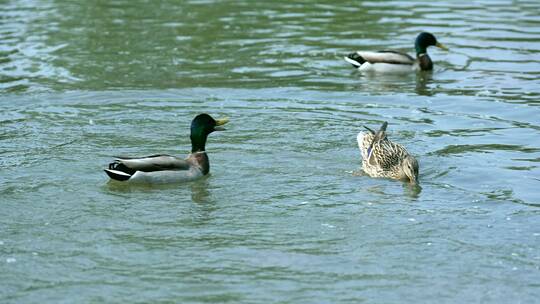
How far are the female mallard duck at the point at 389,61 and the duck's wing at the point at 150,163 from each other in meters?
7.27

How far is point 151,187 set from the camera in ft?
40.2

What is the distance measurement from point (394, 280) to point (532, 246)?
1641 millimetres

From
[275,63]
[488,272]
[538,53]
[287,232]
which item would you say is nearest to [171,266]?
[287,232]

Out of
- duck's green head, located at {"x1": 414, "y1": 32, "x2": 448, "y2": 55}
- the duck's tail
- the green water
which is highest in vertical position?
duck's green head, located at {"x1": 414, "y1": 32, "x2": 448, "y2": 55}

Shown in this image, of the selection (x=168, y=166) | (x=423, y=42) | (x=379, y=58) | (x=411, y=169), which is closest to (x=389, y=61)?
(x=379, y=58)

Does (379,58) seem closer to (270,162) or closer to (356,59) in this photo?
(356,59)

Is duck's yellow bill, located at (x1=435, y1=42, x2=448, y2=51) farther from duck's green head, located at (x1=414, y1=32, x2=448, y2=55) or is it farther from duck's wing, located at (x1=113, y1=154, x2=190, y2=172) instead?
duck's wing, located at (x1=113, y1=154, x2=190, y2=172)

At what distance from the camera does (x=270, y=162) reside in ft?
42.8

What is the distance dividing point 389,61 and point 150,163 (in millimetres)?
7880

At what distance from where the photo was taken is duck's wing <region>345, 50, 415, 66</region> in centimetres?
1884

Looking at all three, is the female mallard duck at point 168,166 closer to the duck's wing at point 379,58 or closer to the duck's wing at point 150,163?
the duck's wing at point 150,163

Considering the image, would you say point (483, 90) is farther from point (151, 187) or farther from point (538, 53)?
point (151, 187)

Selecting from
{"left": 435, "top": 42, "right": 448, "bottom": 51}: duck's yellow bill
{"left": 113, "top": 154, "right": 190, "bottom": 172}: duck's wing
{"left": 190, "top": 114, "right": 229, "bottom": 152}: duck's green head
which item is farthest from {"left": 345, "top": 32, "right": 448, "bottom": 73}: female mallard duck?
{"left": 113, "top": 154, "right": 190, "bottom": 172}: duck's wing

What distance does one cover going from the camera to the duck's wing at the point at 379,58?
18.8 metres
